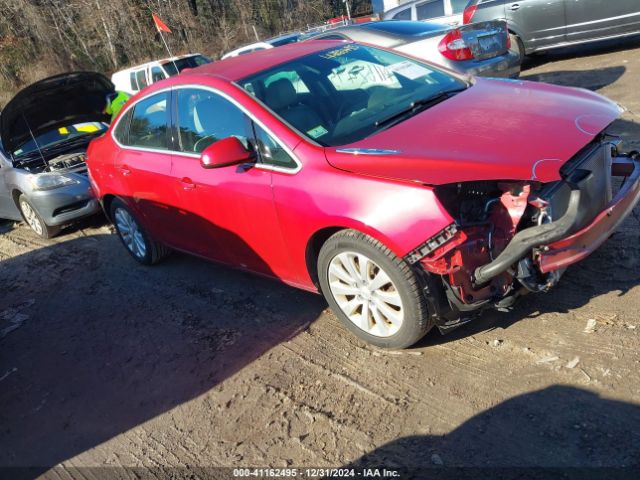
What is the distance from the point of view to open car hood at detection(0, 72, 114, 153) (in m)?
7.60

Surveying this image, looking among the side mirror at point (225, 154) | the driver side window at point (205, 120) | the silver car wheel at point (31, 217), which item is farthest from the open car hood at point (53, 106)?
the side mirror at point (225, 154)

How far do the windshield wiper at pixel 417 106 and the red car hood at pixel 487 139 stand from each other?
76 millimetres

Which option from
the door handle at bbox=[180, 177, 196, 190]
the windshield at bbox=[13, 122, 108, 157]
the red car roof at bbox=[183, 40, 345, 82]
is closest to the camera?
the red car roof at bbox=[183, 40, 345, 82]

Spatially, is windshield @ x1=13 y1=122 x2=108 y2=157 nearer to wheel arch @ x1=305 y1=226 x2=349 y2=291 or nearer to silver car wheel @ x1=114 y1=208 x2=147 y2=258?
silver car wheel @ x1=114 y1=208 x2=147 y2=258

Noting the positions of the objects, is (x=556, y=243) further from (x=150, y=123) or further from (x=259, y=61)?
(x=150, y=123)

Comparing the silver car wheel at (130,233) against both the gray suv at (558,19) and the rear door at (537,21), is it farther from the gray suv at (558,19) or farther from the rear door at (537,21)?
the rear door at (537,21)

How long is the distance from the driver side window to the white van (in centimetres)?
1122

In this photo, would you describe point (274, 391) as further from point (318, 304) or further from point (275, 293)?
point (275, 293)

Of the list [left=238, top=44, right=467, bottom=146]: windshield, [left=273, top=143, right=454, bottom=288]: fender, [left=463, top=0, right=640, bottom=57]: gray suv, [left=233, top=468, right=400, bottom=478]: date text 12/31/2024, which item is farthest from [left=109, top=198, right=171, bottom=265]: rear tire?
[left=463, top=0, right=640, bottom=57]: gray suv

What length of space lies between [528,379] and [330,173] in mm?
1549

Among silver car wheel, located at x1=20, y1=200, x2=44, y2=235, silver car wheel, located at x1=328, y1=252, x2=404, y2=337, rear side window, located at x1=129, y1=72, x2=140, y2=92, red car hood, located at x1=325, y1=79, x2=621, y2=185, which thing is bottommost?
silver car wheel, located at x1=20, y1=200, x2=44, y2=235

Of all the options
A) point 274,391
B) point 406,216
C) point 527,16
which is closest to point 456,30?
point 527,16

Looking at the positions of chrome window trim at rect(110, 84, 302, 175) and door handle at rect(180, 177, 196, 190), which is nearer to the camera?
chrome window trim at rect(110, 84, 302, 175)

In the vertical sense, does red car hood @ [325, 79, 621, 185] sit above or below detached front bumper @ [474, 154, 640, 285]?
above
